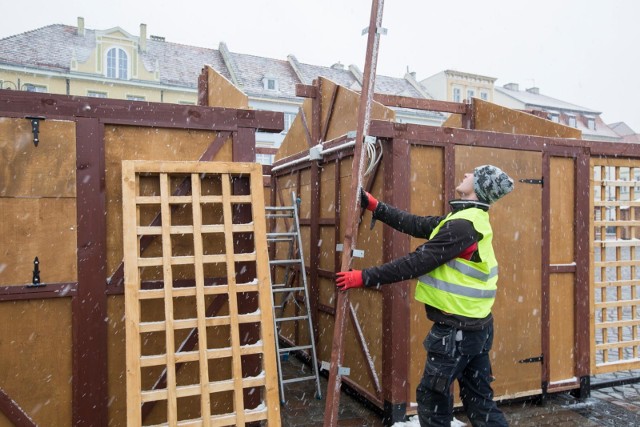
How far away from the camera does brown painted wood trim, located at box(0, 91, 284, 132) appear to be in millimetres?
3535

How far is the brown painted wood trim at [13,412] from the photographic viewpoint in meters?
3.48

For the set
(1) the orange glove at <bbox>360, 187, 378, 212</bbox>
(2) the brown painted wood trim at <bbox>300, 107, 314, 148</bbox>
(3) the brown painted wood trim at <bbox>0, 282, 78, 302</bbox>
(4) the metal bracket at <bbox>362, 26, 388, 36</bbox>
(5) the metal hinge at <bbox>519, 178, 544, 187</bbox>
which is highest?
(4) the metal bracket at <bbox>362, 26, 388, 36</bbox>

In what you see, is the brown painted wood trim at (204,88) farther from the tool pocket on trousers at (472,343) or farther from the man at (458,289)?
the tool pocket on trousers at (472,343)

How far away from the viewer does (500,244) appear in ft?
16.7

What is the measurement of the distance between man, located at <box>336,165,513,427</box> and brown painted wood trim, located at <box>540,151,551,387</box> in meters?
2.17

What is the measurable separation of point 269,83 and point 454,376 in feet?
88.5

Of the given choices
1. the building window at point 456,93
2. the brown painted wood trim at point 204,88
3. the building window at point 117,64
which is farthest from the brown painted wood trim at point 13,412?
the building window at point 456,93

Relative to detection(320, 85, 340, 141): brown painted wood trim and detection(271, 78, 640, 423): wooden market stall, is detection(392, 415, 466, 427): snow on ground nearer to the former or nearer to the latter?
detection(271, 78, 640, 423): wooden market stall

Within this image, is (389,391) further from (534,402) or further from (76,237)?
(76,237)

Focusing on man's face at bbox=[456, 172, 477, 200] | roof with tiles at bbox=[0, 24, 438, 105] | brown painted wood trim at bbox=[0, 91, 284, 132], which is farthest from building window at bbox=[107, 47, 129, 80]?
man's face at bbox=[456, 172, 477, 200]

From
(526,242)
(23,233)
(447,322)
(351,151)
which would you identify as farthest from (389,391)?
(23,233)

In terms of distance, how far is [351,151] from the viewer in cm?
531

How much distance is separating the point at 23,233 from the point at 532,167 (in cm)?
479

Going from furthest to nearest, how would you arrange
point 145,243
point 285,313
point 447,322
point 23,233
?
point 285,313, point 145,243, point 23,233, point 447,322
